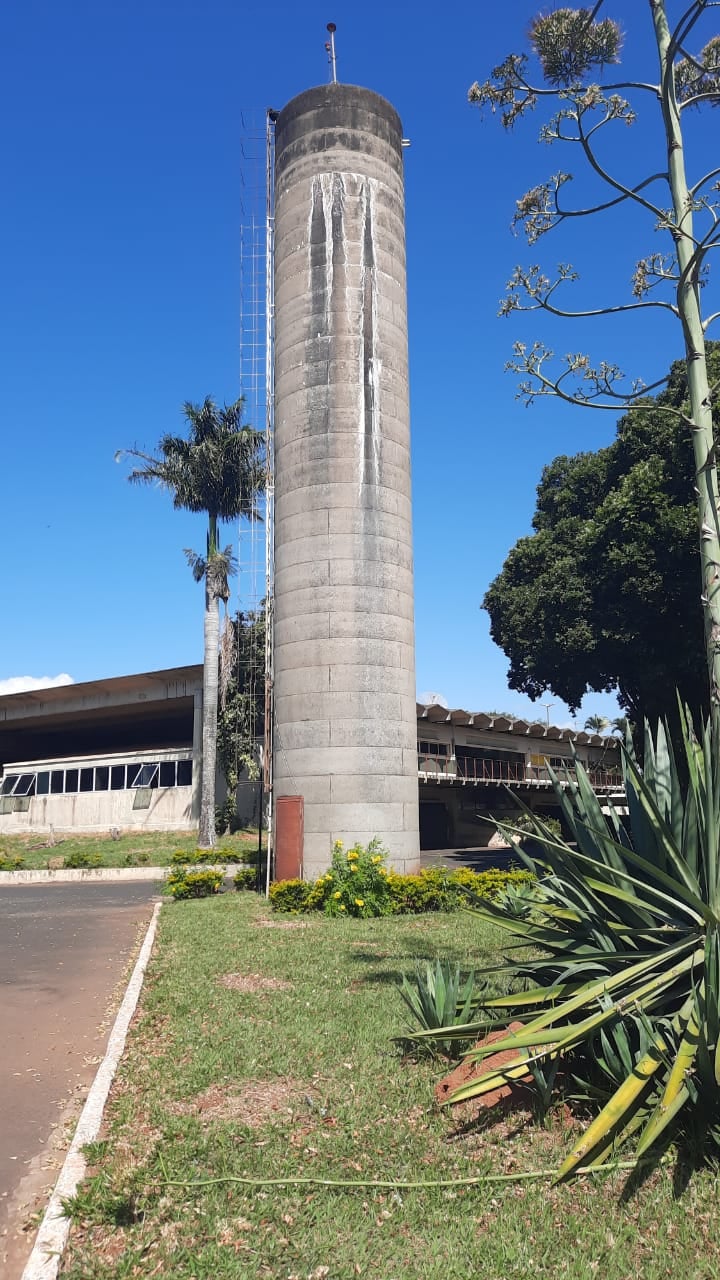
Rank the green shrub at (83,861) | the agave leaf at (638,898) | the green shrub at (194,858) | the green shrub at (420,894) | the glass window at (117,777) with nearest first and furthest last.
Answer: the agave leaf at (638,898) < the green shrub at (420,894) < the green shrub at (194,858) < the green shrub at (83,861) < the glass window at (117,777)

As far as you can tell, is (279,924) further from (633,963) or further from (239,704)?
(239,704)

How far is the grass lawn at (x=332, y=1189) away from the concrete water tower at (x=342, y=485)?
533 inches

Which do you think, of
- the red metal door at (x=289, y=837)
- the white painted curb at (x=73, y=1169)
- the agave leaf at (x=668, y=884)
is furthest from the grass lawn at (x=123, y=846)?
the agave leaf at (x=668, y=884)

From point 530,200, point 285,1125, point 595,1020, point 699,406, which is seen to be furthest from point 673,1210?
point 530,200

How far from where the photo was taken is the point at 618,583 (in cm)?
3078

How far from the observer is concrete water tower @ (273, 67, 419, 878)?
22953 mm

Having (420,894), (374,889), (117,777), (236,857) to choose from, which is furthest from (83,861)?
(420,894)

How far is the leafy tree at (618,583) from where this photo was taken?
29.3 meters

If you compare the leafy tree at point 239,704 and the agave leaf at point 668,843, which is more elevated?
the leafy tree at point 239,704

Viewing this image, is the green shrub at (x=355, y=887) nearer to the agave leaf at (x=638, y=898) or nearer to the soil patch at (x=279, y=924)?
the soil patch at (x=279, y=924)

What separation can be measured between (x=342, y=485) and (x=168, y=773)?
936 inches

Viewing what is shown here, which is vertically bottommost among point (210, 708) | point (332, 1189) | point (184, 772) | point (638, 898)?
point (332, 1189)

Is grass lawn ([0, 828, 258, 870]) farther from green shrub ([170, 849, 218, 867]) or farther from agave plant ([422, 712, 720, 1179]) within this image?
agave plant ([422, 712, 720, 1179])

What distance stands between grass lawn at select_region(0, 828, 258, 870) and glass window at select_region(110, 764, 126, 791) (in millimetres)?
2442
